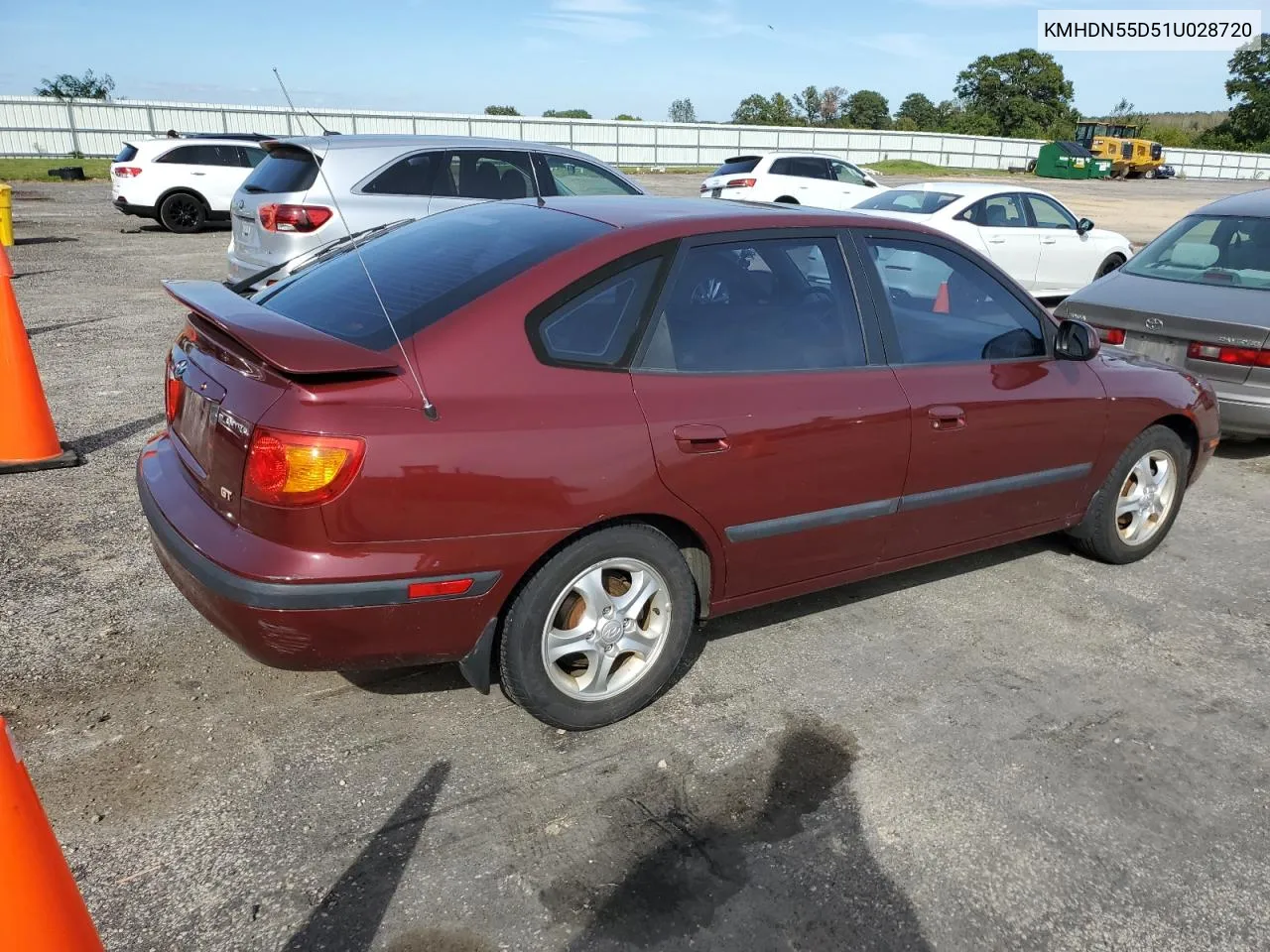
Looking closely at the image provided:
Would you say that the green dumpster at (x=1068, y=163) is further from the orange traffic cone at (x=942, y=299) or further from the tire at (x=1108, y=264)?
the orange traffic cone at (x=942, y=299)

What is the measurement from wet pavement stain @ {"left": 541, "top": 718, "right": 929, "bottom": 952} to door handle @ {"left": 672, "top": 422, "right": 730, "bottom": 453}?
3.23ft

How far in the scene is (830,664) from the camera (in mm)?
3707

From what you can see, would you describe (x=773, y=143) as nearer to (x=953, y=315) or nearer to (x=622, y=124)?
(x=622, y=124)

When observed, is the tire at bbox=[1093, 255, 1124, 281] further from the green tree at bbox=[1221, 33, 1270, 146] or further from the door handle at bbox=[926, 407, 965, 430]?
the green tree at bbox=[1221, 33, 1270, 146]

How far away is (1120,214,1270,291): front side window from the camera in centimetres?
679

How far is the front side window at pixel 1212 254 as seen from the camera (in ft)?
22.3

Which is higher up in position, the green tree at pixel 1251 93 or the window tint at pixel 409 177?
the green tree at pixel 1251 93

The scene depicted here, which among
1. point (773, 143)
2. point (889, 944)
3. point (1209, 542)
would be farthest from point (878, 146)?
point (889, 944)

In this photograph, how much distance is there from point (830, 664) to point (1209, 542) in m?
A: 2.72

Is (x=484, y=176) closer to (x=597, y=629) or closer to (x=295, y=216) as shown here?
(x=295, y=216)

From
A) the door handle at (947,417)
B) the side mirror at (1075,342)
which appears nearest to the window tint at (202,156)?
the side mirror at (1075,342)

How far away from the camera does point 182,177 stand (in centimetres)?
1681

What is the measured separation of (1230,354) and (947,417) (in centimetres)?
338

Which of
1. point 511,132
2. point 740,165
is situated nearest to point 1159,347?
point 740,165
